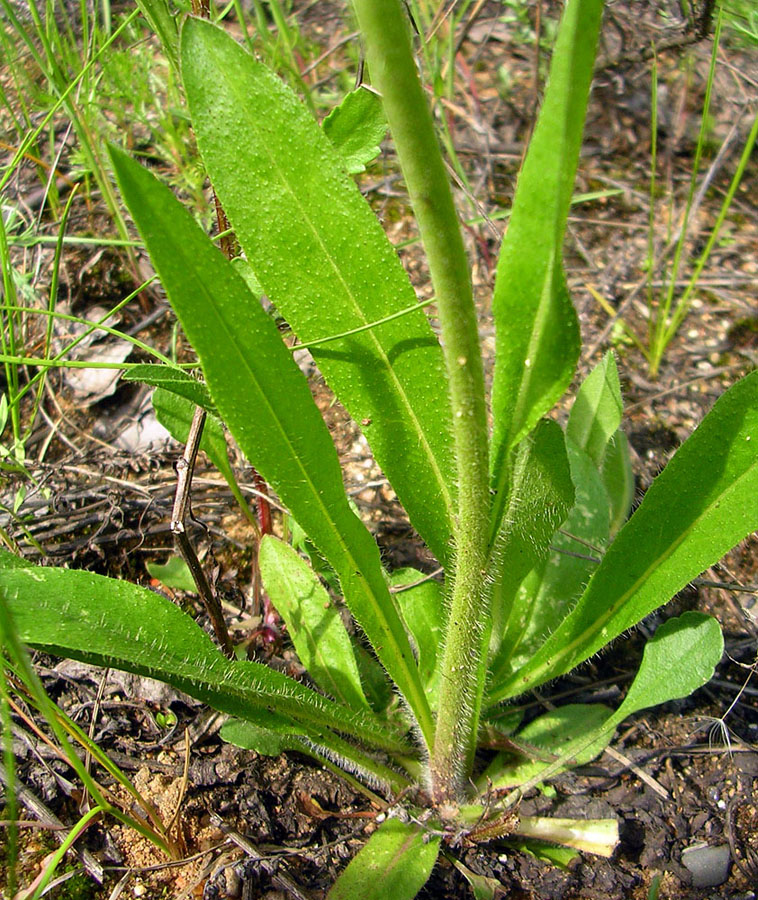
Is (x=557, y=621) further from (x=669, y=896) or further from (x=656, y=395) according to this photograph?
(x=656, y=395)

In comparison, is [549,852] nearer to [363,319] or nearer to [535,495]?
[535,495]

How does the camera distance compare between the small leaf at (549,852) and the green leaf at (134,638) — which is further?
the small leaf at (549,852)

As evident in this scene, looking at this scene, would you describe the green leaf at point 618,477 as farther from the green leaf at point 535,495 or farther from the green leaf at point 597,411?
the green leaf at point 535,495

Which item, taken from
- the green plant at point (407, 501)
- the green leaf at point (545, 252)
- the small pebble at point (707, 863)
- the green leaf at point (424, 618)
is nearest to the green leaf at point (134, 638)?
the green plant at point (407, 501)

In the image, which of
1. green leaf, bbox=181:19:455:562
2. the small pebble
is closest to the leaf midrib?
green leaf, bbox=181:19:455:562

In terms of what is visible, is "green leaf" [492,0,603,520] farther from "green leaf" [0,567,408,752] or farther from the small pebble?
the small pebble

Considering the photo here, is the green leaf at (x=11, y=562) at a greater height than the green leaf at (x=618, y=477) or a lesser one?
greater

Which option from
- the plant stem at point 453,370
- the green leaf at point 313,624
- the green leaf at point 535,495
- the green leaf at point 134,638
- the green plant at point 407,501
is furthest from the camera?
the green leaf at point 313,624

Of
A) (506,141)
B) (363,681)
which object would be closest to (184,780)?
(363,681)
